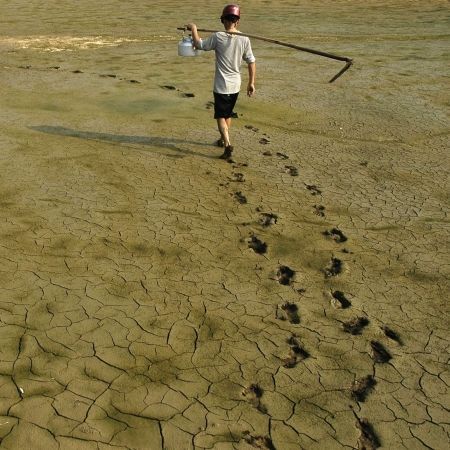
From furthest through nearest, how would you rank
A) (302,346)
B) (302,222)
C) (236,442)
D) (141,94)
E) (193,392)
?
(141,94) → (302,222) → (302,346) → (193,392) → (236,442)

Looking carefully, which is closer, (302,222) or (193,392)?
(193,392)

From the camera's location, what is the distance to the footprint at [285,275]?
348 cm

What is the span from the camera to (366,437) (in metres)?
2.38

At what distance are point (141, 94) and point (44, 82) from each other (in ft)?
4.99

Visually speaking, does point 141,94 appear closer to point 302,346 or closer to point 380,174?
point 380,174

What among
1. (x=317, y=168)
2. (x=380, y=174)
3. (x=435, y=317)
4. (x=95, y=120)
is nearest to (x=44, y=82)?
(x=95, y=120)

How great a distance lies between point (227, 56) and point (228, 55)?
0.5 inches

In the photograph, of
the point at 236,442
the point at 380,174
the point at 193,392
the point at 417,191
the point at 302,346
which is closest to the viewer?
the point at 236,442

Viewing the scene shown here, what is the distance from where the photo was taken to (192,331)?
2973mm

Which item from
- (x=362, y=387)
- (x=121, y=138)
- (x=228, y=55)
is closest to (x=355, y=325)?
(x=362, y=387)

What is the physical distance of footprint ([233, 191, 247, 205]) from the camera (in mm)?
4524

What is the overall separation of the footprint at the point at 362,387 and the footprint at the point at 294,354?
30 cm

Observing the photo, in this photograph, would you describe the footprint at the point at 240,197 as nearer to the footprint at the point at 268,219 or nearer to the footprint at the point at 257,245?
the footprint at the point at 268,219

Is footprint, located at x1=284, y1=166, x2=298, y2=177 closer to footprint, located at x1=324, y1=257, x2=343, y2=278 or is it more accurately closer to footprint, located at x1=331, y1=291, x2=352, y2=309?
footprint, located at x1=324, y1=257, x2=343, y2=278
